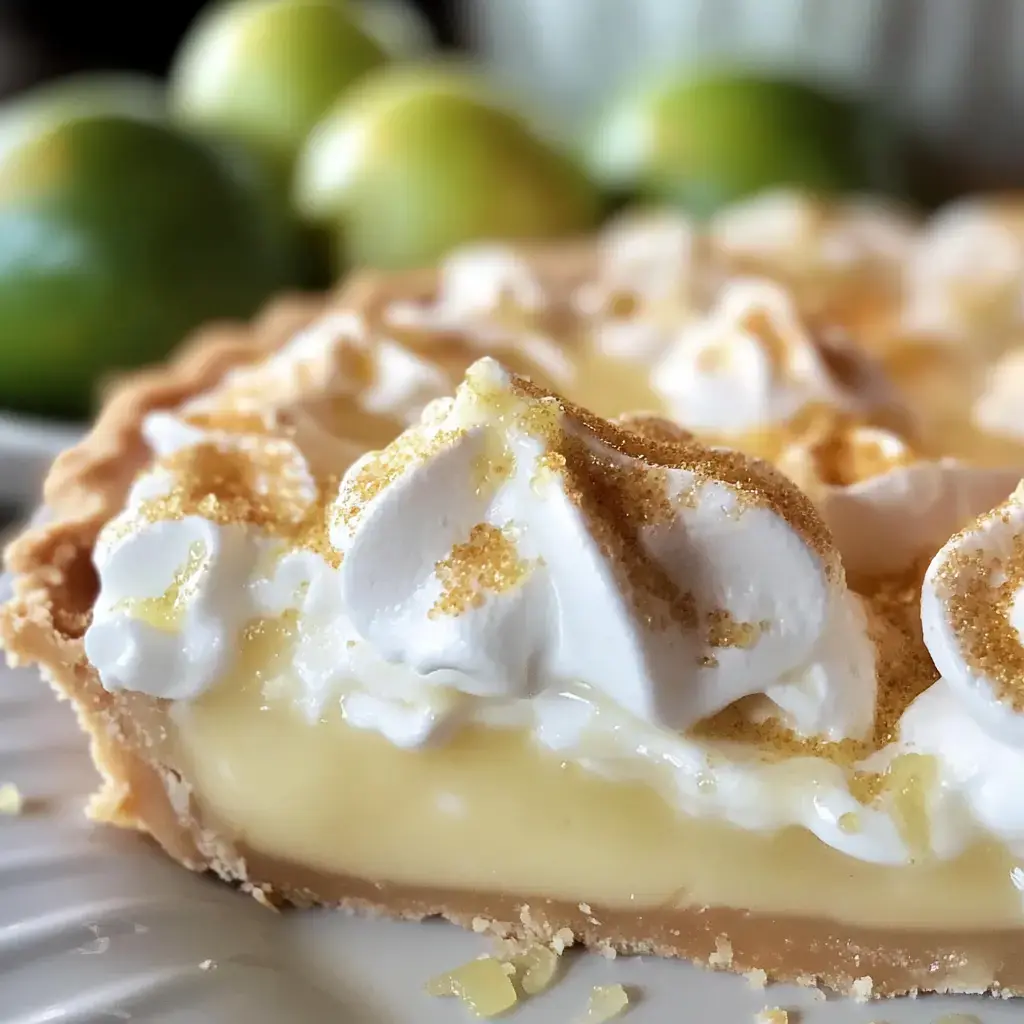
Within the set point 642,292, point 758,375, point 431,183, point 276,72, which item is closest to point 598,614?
point 758,375

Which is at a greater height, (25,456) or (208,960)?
(25,456)

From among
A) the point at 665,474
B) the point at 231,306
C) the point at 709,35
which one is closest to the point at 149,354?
the point at 231,306

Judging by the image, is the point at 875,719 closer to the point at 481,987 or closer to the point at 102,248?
the point at 481,987

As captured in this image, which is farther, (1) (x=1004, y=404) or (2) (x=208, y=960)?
(1) (x=1004, y=404)

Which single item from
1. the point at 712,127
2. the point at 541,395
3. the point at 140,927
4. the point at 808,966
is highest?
the point at 712,127

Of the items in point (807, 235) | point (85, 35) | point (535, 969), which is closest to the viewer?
point (535, 969)

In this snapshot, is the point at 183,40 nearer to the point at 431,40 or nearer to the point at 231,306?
the point at 431,40
